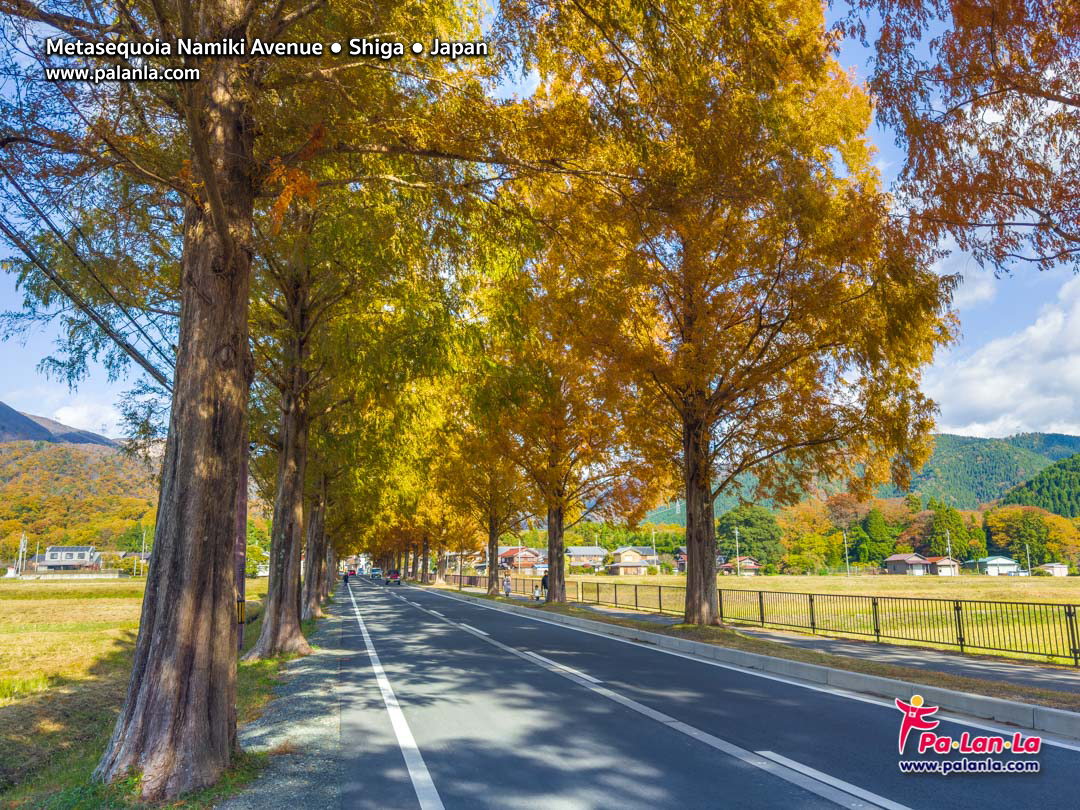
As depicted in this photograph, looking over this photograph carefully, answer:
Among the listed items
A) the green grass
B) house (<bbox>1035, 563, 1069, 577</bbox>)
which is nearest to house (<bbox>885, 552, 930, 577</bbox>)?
house (<bbox>1035, 563, 1069, 577</bbox>)

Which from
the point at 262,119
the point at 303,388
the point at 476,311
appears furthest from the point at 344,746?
the point at 303,388

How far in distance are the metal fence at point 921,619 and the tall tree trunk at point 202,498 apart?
40.5 ft

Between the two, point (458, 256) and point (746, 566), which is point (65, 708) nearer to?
point (458, 256)

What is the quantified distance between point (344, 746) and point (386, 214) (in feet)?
21.6

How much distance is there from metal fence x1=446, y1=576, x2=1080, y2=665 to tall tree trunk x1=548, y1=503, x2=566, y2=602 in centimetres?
263

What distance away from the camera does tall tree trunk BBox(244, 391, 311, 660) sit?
572 inches

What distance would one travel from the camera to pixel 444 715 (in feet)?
26.5

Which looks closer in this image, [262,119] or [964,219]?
[262,119]

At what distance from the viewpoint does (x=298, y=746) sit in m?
6.72

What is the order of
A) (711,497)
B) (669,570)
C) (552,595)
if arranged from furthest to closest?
(669,570) → (552,595) → (711,497)

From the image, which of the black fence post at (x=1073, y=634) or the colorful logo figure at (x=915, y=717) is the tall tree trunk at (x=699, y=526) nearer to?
the black fence post at (x=1073, y=634)

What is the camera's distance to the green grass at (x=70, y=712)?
527 cm

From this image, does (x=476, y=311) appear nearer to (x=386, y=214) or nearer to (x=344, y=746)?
(x=386, y=214)

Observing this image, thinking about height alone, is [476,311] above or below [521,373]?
above
